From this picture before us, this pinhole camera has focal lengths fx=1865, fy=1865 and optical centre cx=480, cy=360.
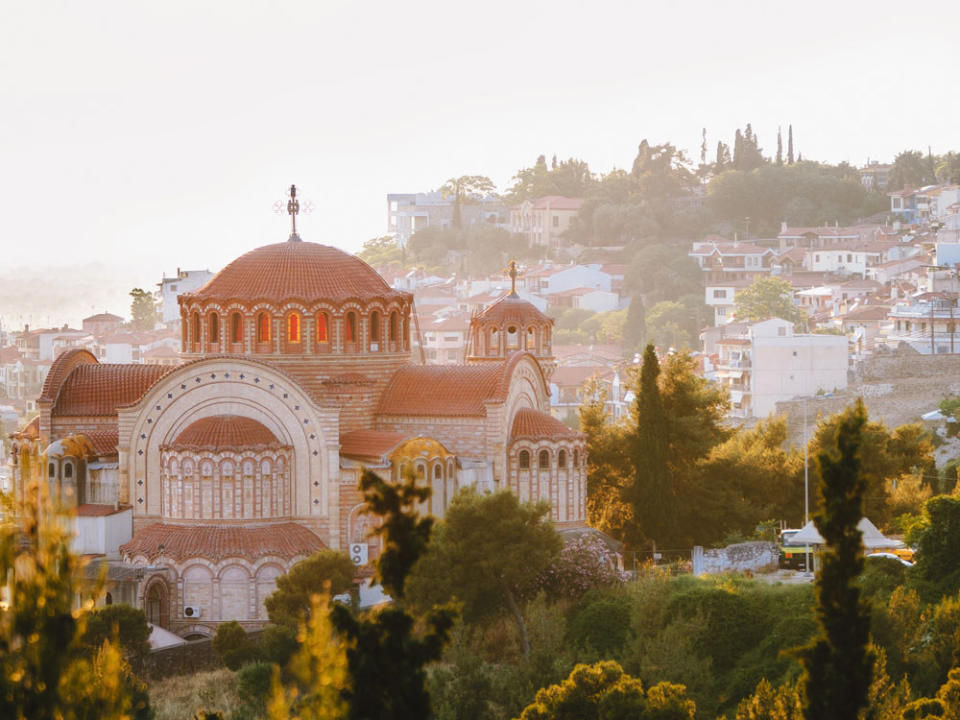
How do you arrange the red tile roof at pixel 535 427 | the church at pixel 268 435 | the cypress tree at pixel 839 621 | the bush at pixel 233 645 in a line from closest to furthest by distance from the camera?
the cypress tree at pixel 839 621 → the bush at pixel 233 645 → the church at pixel 268 435 → the red tile roof at pixel 535 427

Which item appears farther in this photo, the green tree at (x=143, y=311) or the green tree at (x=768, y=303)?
the green tree at (x=143, y=311)

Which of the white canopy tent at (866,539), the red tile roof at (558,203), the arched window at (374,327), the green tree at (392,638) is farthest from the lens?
the red tile roof at (558,203)

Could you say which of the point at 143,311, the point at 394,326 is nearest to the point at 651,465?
the point at 394,326

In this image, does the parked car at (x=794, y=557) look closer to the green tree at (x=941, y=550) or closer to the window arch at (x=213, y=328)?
the green tree at (x=941, y=550)

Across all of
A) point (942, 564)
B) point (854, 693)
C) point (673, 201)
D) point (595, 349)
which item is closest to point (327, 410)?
point (942, 564)

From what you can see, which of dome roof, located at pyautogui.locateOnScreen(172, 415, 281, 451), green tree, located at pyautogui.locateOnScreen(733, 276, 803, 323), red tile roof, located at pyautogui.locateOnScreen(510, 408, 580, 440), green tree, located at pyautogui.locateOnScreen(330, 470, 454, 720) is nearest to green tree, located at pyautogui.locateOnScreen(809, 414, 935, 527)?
red tile roof, located at pyautogui.locateOnScreen(510, 408, 580, 440)

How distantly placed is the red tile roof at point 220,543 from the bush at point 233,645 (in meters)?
1.70

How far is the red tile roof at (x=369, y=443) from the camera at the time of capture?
3384 cm

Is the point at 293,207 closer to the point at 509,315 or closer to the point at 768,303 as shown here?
the point at 509,315

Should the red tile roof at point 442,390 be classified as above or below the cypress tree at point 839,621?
above

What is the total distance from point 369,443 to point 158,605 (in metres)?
4.82

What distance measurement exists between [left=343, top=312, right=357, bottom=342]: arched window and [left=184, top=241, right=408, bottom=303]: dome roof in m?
0.40

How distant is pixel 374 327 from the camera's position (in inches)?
1423

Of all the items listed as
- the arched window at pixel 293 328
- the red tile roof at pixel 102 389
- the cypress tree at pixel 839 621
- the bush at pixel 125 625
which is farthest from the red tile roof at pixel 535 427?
the cypress tree at pixel 839 621
